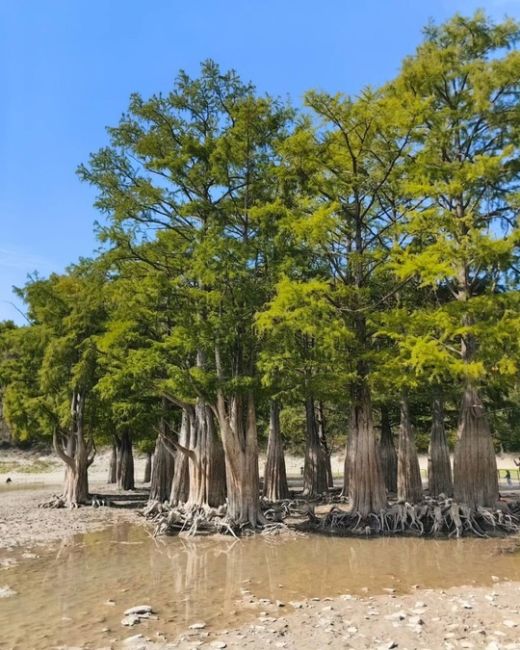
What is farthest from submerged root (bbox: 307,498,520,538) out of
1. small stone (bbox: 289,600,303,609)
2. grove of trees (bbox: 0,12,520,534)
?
small stone (bbox: 289,600,303,609)

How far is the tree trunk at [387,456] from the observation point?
96.2ft

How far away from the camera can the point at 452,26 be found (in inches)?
829

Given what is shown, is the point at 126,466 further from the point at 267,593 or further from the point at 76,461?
the point at 267,593

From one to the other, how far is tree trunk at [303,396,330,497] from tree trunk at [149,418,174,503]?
6.61m

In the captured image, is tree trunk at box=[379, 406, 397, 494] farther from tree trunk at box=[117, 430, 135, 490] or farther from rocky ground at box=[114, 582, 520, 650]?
rocky ground at box=[114, 582, 520, 650]

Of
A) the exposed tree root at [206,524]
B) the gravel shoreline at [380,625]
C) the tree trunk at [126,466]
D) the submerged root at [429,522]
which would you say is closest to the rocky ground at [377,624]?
the gravel shoreline at [380,625]

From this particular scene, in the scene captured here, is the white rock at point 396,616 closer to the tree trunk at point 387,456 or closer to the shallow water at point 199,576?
the shallow water at point 199,576

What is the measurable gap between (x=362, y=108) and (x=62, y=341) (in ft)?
48.0

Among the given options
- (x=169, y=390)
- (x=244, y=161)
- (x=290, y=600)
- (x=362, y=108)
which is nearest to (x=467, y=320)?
(x=362, y=108)

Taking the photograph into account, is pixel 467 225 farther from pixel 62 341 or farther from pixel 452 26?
pixel 62 341

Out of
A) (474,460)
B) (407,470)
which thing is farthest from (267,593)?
(407,470)

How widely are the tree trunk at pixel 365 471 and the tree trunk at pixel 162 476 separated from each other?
1070cm

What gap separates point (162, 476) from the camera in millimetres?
26266

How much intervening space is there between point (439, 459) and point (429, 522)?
713 centimetres
